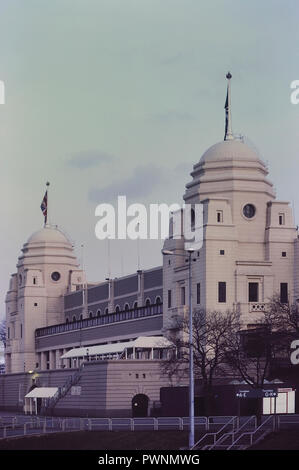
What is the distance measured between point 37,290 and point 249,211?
63488 mm

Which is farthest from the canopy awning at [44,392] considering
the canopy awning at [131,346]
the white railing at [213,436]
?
the white railing at [213,436]

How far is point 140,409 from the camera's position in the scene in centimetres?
12338

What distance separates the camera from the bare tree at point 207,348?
11638 centimetres

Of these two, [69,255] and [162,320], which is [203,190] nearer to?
[162,320]

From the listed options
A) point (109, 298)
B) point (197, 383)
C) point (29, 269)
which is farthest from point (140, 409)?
point (29, 269)

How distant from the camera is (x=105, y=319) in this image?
167 metres

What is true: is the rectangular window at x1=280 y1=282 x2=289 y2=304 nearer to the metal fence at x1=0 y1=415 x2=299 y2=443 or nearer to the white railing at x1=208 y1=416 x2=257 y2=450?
the metal fence at x1=0 y1=415 x2=299 y2=443

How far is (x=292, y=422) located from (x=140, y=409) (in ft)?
137

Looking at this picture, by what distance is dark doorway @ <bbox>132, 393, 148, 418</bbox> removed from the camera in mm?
122875

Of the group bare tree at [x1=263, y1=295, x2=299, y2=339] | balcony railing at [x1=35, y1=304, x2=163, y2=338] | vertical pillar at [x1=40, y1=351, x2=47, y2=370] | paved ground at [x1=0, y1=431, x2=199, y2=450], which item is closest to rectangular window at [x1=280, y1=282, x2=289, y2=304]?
bare tree at [x1=263, y1=295, x2=299, y2=339]

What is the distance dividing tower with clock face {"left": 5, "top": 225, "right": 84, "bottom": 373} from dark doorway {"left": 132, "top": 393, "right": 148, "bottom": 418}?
65.7m

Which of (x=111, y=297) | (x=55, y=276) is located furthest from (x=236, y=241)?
(x=55, y=276)

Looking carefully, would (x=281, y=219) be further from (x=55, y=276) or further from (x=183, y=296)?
(x=55, y=276)
